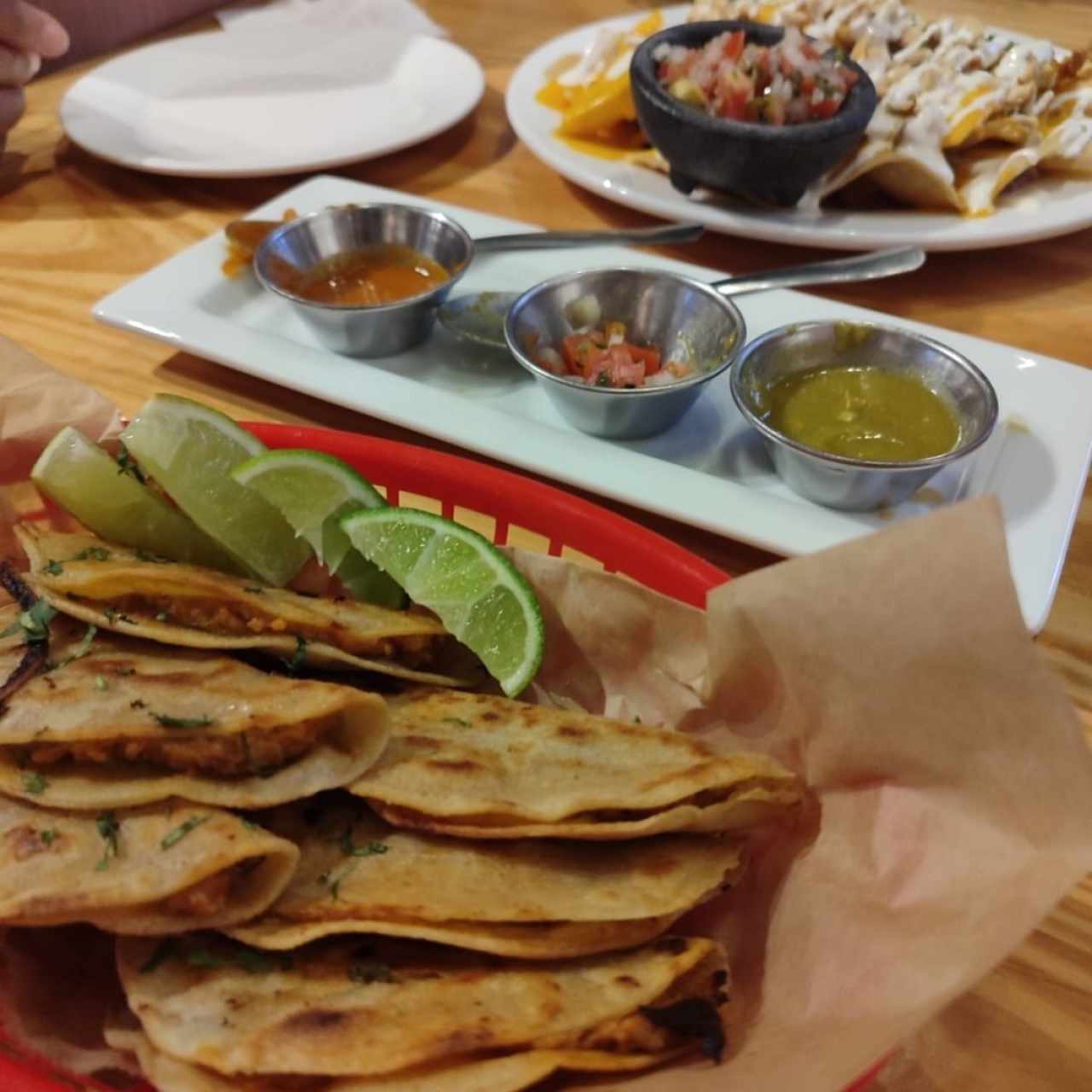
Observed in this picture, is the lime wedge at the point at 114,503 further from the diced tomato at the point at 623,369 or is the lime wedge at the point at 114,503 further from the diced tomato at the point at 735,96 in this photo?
the diced tomato at the point at 735,96

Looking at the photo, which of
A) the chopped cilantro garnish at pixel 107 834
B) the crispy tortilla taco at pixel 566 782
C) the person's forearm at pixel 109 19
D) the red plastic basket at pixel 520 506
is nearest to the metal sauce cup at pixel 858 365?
the red plastic basket at pixel 520 506

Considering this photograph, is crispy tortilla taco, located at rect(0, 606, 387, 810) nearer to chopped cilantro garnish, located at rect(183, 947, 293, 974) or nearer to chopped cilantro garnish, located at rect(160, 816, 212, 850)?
chopped cilantro garnish, located at rect(160, 816, 212, 850)

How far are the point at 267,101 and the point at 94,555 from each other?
2.30 metres

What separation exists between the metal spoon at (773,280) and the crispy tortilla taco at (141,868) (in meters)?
1.29

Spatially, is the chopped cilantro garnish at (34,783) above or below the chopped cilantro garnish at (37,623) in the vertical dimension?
below

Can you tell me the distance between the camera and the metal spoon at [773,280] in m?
2.09

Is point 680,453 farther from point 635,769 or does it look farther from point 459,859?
point 459,859

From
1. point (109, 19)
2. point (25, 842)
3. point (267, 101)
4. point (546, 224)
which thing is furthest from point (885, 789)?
point (109, 19)

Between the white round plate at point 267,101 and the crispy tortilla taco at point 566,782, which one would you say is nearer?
the crispy tortilla taco at point 566,782

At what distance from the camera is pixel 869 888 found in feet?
3.34

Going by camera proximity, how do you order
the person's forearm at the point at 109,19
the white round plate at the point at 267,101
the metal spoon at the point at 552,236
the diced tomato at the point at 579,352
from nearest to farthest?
the diced tomato at the point at 579,352 → the metal spoon at the point at 552,236 → the white round plate at the point at 267,101 → the person's forearm at the point at 109,19

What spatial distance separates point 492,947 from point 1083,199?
2345 millimetres

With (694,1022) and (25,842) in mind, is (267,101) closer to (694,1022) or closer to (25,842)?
(25,842)

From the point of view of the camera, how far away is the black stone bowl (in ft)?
7.58
